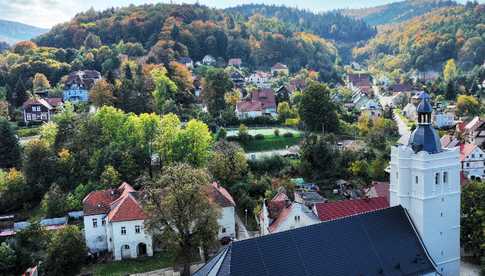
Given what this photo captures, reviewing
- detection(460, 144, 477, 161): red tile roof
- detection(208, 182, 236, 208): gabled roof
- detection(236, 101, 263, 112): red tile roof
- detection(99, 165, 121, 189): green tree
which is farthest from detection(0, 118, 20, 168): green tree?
detection(460, 144, 477, 161): red tile roof

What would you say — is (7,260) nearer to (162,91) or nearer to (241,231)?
(241,231)

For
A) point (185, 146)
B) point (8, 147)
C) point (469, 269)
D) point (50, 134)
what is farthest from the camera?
point (50, 134)

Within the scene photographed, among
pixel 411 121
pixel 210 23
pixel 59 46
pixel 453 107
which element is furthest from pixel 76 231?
pixel 210 23

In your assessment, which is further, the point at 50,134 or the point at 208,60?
the point at 208,60

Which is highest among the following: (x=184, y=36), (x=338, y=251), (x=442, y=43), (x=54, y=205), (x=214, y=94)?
(x=184, y=36)

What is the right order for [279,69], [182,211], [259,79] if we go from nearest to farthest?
[182,211] → [259,79] → [279,69]

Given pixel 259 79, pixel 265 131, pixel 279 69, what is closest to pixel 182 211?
pixel 265 131

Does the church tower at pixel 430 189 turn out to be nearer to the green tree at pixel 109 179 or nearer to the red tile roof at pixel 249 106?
the green tree at pixel 109 179

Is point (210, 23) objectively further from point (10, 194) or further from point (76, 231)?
point (76, 231)
